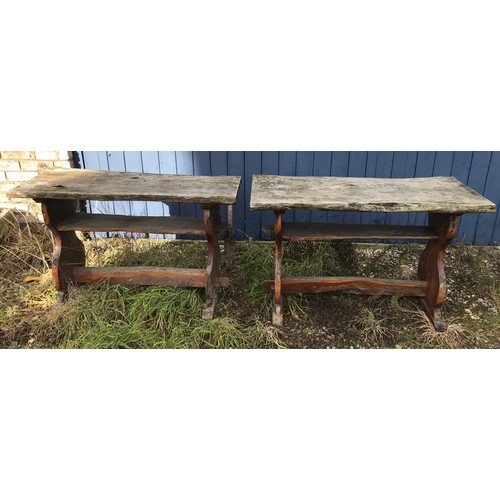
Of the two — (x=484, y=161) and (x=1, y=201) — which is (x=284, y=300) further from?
(x=1, y=201)

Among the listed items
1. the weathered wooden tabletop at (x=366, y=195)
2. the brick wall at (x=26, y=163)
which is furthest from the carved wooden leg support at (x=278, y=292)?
the brick wall at (x=26, y=163)

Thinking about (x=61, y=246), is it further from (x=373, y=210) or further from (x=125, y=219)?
(x=373, y=210)

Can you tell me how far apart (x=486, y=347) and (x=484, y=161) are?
209cm

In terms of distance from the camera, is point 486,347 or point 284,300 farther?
point 284,300

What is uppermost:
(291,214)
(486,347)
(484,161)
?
(484,161)

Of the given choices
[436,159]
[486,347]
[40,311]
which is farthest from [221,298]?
[436,159]

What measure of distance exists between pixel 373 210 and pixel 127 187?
1.71 m

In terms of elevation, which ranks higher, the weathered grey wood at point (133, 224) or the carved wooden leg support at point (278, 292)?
the weathered grey wood at point (133, 224)

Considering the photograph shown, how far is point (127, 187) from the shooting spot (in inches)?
124

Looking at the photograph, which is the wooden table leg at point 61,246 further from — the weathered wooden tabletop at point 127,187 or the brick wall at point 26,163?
the brick wall at point 26,163

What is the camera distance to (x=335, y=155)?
4277 mm

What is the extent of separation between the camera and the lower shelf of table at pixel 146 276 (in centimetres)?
336

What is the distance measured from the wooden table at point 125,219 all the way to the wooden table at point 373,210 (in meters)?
0.39

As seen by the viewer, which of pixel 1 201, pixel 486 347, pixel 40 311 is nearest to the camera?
pixel 486 347
